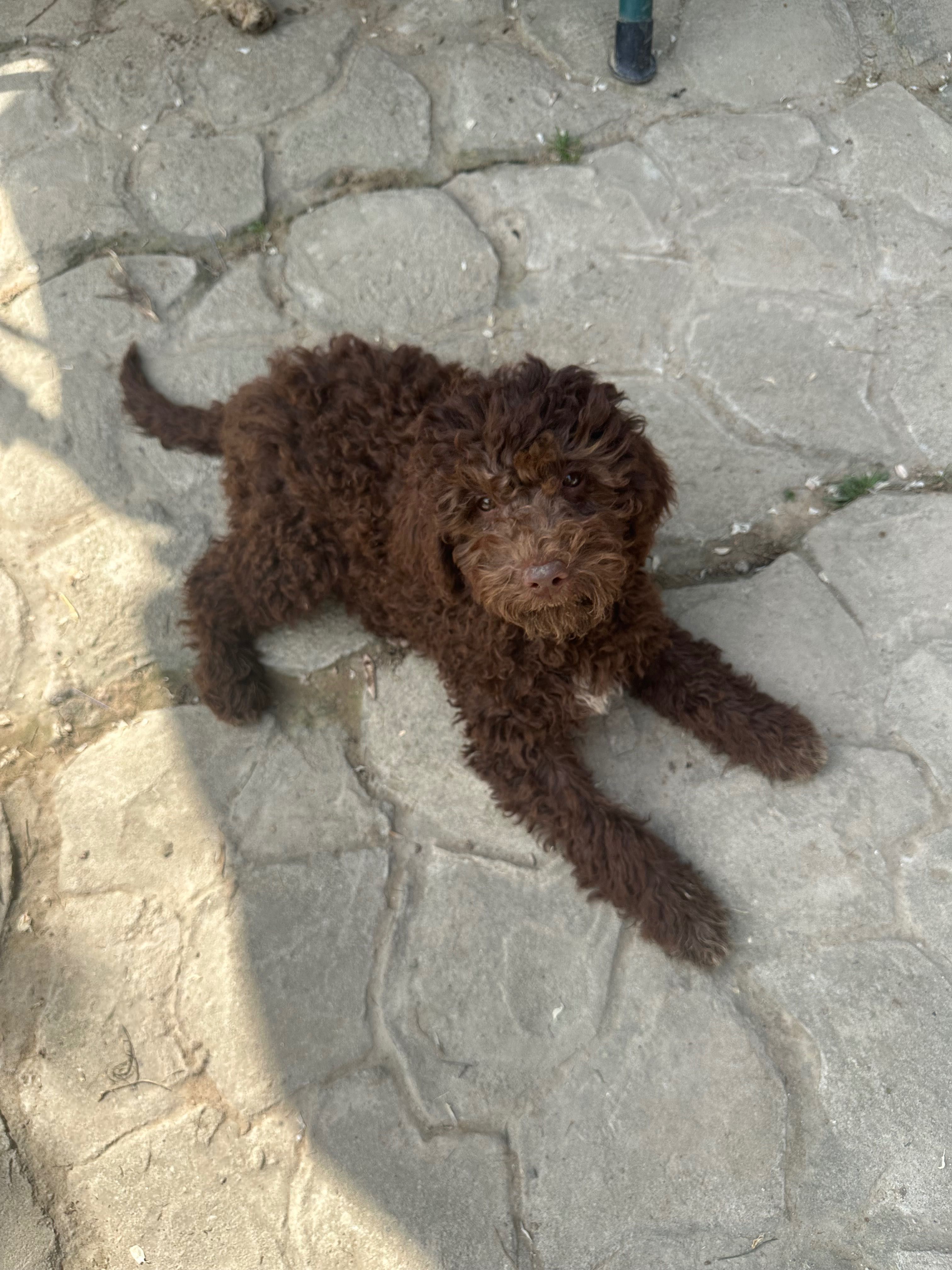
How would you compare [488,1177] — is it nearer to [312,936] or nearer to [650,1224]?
[650,1224]

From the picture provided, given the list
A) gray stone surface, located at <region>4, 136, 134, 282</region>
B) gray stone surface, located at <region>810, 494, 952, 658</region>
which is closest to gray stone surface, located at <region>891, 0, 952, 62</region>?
gray stone surface, located at <region>810, 494, 952, 658</region>

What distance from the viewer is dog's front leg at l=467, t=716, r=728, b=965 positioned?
253 centimetres

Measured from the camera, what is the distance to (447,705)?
10.1ft

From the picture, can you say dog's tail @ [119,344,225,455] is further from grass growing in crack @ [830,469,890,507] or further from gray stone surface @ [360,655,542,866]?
grass growing in crack @ [830,469,890,507]

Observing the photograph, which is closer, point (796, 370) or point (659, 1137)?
point (659, 1137)

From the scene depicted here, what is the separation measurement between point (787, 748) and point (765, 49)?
3.22m

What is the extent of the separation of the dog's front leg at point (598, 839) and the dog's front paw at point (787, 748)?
393 mm


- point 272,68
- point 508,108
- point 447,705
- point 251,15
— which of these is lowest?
point 447,705

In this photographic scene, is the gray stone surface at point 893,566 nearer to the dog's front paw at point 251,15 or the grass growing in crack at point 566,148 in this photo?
the grass growing in crack at point 566,148

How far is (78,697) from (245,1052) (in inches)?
53.7

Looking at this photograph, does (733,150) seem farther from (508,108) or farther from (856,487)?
(856,487)

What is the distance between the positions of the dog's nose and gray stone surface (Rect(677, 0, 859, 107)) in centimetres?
302

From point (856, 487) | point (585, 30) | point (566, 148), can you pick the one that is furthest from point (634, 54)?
point (856, 487)

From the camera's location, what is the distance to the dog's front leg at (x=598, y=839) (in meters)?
2.53
